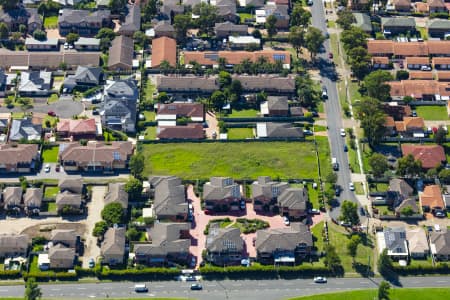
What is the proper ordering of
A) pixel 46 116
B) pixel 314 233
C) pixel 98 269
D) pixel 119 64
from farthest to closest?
pixel 119 64 < pixel 46 116 < pixel 314 233 < pixel 98 269

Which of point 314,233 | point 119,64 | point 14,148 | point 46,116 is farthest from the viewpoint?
point 119,64

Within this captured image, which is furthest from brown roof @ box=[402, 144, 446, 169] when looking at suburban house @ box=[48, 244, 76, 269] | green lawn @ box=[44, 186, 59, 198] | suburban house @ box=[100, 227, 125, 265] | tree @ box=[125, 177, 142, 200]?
suburban house @ box=[48, 244, 76, 269]

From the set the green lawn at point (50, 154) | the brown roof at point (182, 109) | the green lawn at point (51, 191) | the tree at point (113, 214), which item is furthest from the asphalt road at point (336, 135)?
the green lawn at point (50, 154)

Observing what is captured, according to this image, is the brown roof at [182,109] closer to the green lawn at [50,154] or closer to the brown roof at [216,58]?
the brown roof at [216,58]

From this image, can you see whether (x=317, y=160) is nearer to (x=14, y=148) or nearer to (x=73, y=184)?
(x=73, y=184)

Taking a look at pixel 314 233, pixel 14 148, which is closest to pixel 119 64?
pixel 14 148

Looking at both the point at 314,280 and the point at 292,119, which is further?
the point at 292,119
